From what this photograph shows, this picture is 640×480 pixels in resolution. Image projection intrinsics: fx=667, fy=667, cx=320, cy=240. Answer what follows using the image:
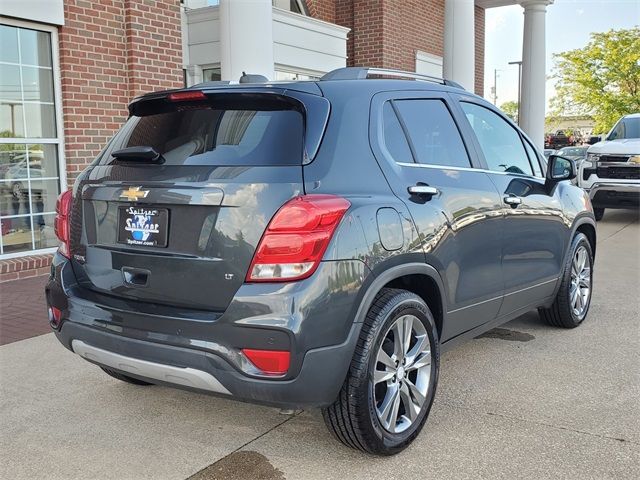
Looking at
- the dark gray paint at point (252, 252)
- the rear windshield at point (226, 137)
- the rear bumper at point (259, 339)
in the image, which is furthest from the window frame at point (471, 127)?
the rear bumper at point (259, 339)

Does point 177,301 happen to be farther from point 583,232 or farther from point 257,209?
point 583,232

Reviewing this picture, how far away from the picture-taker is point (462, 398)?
13.1 feet

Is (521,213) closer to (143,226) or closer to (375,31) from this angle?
(143,226)

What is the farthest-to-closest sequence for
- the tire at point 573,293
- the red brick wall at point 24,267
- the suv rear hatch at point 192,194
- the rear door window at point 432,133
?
the red brick wall at point 24,267
the tire at point 573,293
the rear door window at point 432,133
the suv rear hatch at point 192,194

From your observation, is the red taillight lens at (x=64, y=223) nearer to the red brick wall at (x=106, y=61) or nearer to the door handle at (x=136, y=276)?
the door handle at (x=136, y=276)

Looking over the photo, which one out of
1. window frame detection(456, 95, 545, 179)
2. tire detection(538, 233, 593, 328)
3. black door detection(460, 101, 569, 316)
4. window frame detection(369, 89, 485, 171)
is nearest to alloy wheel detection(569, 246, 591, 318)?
tire detection(538, 233, 593, 328)

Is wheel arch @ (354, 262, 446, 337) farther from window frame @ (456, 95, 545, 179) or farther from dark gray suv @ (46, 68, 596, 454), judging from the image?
window frame @ (456, 95, 545, 179)

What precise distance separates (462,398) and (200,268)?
194cm

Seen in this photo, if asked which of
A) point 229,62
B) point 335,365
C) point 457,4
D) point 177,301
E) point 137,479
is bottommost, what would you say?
point 137,479

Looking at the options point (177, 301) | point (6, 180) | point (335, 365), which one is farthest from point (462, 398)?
point (6, 180)

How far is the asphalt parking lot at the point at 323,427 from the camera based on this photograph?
316cm

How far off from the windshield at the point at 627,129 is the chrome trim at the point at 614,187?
1419 millimetres

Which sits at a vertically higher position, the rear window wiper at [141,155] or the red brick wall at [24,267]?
the rear window wiper at [141,155]

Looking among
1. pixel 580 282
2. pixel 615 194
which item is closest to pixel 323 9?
pixel 615 194
